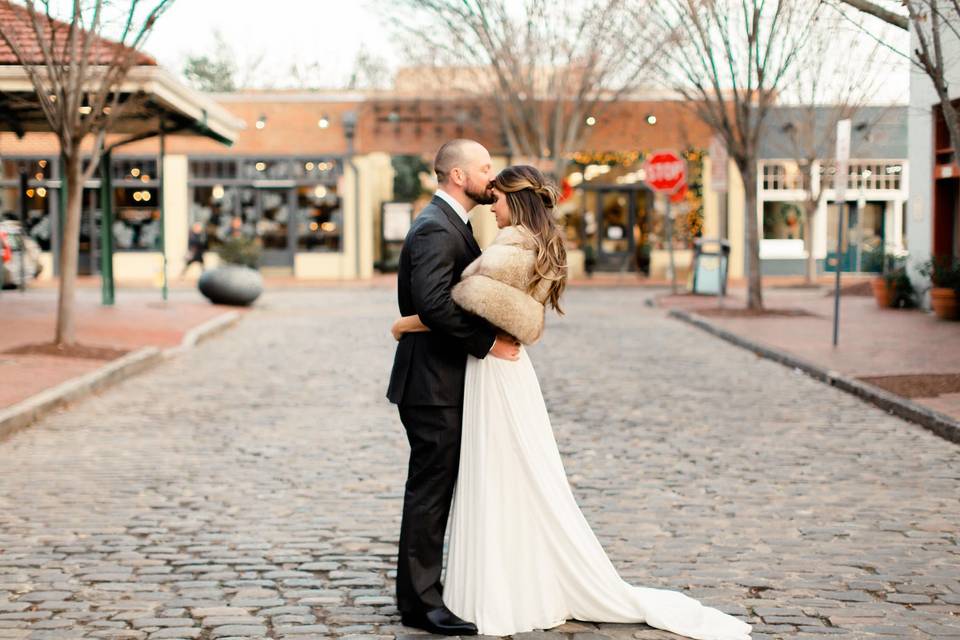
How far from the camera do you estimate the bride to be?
4781mm

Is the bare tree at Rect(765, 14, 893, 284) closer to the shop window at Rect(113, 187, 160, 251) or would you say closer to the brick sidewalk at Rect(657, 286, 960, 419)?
the brick sidewalk at Rect(657, 286, 960, 419)

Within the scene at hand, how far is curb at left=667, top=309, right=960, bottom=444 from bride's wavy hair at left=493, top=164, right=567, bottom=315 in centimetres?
584

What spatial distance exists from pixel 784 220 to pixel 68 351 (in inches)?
1135

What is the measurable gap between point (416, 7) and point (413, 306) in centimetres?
2544

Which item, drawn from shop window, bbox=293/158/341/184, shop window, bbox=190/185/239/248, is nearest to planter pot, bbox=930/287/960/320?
shop window, bbox=293/158/341/184

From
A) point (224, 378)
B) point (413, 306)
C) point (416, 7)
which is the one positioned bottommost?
point (224, 378)

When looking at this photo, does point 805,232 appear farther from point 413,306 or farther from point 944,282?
point 413,306

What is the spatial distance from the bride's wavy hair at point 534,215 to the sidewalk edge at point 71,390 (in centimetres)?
642

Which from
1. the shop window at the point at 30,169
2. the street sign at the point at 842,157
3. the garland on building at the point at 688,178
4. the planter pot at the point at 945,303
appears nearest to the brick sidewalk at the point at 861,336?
the planter pot at the point at 945,303

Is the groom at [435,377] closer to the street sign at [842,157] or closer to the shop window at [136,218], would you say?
the street sign at [842,157]

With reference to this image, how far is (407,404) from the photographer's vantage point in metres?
4.98

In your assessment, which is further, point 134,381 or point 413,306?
point 134,381

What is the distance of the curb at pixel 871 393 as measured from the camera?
9945 millimetres

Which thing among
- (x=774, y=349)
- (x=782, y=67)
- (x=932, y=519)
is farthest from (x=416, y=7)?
(x=932, y=519)
